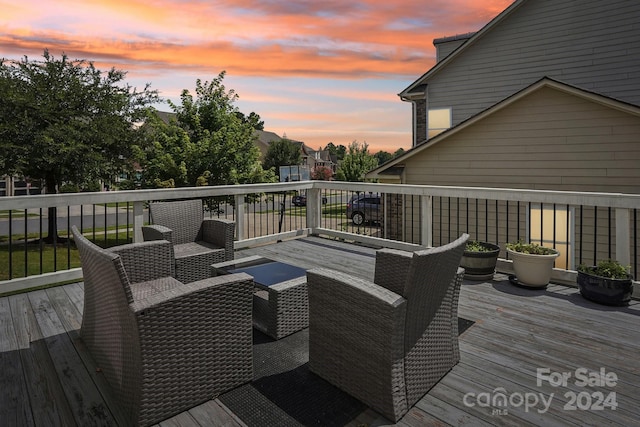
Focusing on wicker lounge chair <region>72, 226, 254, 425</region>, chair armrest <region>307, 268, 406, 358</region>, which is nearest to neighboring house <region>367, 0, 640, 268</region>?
chair armrest <region>307, 268, 406, 358</region>

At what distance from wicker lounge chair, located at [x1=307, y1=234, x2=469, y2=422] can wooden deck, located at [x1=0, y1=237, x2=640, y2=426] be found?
0.13 meters

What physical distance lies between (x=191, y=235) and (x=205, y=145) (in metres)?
4.95

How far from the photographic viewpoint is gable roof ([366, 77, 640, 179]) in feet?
21.0

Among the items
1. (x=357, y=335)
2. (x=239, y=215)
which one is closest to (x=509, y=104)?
(x=239, y=215)

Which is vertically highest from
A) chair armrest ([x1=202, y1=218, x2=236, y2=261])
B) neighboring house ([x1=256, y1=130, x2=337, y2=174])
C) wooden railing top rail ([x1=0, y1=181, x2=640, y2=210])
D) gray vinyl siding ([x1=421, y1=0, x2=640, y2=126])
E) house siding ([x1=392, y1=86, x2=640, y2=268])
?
neighboring house ([x1=256, y1=130, x2=337, y2=174])

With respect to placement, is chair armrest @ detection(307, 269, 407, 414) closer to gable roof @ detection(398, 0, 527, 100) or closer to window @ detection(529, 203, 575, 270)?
window @ detection(529, 203, 575, 270)

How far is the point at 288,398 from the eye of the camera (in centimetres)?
211

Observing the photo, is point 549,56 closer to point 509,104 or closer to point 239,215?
point 509,104

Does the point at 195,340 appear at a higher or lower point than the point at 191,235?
lower

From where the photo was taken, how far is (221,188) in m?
5.39

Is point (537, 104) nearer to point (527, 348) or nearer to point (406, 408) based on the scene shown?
point (527, 348)

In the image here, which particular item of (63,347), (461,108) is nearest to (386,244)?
(63,347)

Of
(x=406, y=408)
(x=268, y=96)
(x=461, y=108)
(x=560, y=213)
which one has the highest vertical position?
(x=268, y=96)

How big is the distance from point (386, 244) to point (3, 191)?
90.6 ft
